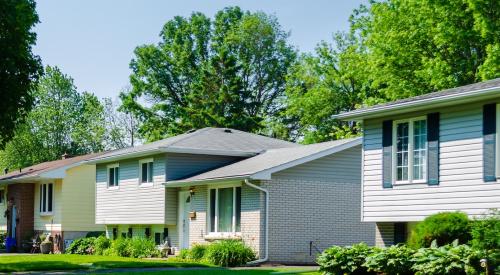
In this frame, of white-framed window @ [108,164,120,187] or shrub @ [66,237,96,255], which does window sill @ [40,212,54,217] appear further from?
white-framed window @ [108,164,120,187]

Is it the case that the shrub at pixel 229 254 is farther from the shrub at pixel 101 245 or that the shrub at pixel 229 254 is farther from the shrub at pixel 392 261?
the shrub at pixel 101 245

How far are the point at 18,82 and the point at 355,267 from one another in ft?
41.1

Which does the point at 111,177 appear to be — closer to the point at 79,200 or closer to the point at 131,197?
the point at 131,197

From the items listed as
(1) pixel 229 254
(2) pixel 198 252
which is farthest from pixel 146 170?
(1) pixel 229 254

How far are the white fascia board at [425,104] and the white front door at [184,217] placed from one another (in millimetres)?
10850

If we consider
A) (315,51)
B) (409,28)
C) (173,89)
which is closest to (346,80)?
(315,51)

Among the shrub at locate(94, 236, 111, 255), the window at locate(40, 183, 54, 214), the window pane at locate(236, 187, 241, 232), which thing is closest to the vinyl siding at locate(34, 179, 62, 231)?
the window at locate(40, 183, 54, 214)

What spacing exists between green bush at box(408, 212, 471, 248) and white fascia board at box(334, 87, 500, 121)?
9.34 feet

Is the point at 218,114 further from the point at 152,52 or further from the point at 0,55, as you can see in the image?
the point at 0,55

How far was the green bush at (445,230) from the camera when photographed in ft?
62.0

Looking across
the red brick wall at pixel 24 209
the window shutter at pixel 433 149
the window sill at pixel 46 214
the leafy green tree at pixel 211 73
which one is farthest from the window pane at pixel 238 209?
the leafy green tree at pixel 211 73

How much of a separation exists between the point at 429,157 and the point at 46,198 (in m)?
28.2

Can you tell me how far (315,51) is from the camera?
2173 inches

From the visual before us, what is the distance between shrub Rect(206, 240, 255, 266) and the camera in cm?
2703
